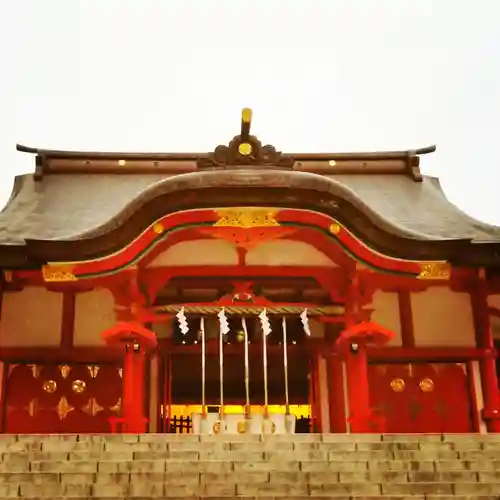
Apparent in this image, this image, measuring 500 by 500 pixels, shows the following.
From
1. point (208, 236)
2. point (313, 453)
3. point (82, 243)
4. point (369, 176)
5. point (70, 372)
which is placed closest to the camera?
point (313, 453)

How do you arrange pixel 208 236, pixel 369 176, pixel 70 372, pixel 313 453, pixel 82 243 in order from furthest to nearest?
pixel 369 176
pixel 70 372
pixel 208 236
pixel 82 243
pixel 313 453

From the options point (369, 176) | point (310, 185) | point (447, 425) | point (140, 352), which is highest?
point (369, 176)

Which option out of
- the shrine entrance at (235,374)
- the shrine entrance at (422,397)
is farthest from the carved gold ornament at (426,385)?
the shrine entrance at (235,374)

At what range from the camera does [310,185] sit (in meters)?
10.7

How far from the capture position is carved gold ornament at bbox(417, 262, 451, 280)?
1103 centimetres

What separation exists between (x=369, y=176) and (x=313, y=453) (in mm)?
8780

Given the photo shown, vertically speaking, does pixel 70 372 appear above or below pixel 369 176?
below

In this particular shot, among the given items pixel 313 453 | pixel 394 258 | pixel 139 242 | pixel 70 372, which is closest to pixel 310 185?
pixel 394 258

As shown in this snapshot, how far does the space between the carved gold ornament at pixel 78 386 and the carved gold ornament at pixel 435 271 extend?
5489mm

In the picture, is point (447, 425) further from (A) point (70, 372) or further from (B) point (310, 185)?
(A) point (70, 372)

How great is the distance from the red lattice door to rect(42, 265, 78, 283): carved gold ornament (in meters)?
1.94

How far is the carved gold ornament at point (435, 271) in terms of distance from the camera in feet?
36.2

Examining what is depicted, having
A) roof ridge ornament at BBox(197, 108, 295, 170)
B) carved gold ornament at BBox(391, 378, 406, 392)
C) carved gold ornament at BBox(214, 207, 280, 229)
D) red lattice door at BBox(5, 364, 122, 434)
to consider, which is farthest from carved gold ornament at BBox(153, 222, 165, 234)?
carved gold ornament at BBox(391, 378, 406, 392)

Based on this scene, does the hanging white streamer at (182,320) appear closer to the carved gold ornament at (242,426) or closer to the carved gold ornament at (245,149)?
the carved gold ornament at (242,426)
